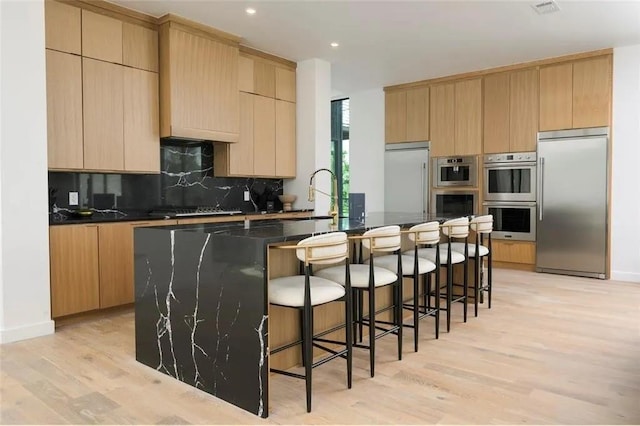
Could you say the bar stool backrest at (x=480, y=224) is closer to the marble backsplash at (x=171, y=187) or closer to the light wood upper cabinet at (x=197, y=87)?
the light wood upper cabinet at (x=197, y=87)

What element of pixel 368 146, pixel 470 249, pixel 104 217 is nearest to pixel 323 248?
pixel 470 249

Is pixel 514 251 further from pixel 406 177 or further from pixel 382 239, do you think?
pixel 382 239

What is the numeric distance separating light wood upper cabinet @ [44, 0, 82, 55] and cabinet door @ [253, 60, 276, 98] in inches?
83.8

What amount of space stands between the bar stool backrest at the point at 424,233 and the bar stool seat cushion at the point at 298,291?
95 cm

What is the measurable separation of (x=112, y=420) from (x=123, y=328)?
5.62 ft

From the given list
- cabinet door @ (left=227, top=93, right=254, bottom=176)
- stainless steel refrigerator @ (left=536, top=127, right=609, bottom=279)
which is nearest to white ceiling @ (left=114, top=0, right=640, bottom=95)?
cabinet door @ (left=227, top=93, right=254, bottom=176)

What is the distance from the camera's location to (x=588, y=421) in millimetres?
2270

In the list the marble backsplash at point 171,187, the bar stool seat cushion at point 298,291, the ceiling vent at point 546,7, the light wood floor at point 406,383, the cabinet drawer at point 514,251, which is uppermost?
the ceiling vent at point 546,7

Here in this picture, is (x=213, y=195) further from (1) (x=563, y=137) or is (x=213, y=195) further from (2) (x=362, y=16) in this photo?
(1) (x=563, y=137)

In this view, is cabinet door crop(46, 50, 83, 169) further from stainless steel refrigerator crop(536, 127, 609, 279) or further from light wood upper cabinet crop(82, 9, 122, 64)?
stainless steel refrigerator crop(536, 127, 609, 279)

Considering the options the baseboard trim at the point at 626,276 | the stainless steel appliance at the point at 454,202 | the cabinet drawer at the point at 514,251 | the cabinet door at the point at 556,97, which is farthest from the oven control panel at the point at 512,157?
the baseboard trim at the point at 626,276

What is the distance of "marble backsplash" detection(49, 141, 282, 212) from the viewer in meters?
4.51

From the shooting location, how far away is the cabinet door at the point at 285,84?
20.0 ft

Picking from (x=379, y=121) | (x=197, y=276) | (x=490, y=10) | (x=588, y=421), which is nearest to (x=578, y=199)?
(x=490, y=10)
